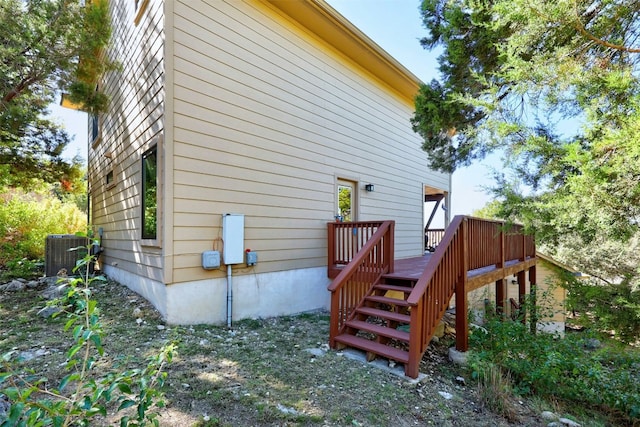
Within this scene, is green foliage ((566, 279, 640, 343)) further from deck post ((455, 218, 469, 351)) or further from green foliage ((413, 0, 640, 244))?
deck post ((455, 218, 469, 351))

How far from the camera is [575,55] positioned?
3148 mm

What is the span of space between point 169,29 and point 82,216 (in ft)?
29.1

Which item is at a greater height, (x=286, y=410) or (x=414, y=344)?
(x=414, y=344)

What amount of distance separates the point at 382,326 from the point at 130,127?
519 cm

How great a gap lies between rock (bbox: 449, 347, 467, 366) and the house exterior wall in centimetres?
256

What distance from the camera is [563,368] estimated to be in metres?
3.97

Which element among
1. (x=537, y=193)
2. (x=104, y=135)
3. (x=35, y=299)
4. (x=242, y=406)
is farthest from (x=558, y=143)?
(x=104, y=135)

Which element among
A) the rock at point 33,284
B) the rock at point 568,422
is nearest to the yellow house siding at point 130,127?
the rock at point 33,284

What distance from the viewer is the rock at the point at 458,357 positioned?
4.04 meters

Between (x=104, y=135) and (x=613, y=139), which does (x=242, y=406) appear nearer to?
(x=613, y=139)

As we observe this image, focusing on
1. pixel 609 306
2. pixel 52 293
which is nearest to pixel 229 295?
pixel 52 293

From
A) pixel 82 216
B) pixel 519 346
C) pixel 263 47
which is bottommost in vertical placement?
pixel 519 346

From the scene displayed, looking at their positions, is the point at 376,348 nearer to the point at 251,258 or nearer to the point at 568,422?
the point at 568,422

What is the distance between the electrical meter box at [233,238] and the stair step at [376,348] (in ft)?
6.00
